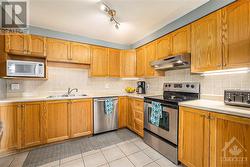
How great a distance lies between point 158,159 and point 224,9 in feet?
7.92

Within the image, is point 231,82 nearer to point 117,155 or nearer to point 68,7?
point 117,155

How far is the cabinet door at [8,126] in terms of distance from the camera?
2033 millimetres

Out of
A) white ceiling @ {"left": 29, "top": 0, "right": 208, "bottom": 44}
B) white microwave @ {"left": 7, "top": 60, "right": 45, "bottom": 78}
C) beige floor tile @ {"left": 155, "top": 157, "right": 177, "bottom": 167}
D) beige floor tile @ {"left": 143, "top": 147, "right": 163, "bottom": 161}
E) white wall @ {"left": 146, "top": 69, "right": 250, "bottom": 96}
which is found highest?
white ceiling @ {"left": 29, "top": 0, "right": 208, "bottom": 44}

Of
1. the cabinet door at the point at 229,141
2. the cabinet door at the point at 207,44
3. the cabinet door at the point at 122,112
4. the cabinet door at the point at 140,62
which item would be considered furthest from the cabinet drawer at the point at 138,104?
the cabinet door at the point at 229,141

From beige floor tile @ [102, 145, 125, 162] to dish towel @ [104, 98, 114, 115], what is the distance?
2.70ft

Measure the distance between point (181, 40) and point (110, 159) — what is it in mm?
2427

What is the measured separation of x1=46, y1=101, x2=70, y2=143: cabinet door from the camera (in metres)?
2.39

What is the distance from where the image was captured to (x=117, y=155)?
2.12m

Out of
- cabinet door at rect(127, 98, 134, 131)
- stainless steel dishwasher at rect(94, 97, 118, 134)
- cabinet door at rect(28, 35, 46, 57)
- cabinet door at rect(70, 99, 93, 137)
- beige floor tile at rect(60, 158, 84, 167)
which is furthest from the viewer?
cabinet door at rect(127, 98, 134, 131)

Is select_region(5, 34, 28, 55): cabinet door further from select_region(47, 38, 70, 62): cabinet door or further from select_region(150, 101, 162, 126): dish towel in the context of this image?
select_region(150, 101, 162, 126): dish towel

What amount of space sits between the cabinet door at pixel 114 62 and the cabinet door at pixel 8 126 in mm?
2196

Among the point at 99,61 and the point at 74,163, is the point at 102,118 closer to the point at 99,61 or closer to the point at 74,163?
the point at 74,163

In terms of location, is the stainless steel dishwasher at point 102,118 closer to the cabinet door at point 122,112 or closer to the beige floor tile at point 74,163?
the cabinet door at point 122,112

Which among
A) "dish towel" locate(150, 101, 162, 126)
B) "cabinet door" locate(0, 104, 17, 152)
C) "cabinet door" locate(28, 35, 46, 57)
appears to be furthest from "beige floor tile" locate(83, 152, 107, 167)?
"cabinet door" locate(28, 35, 46, 57)
